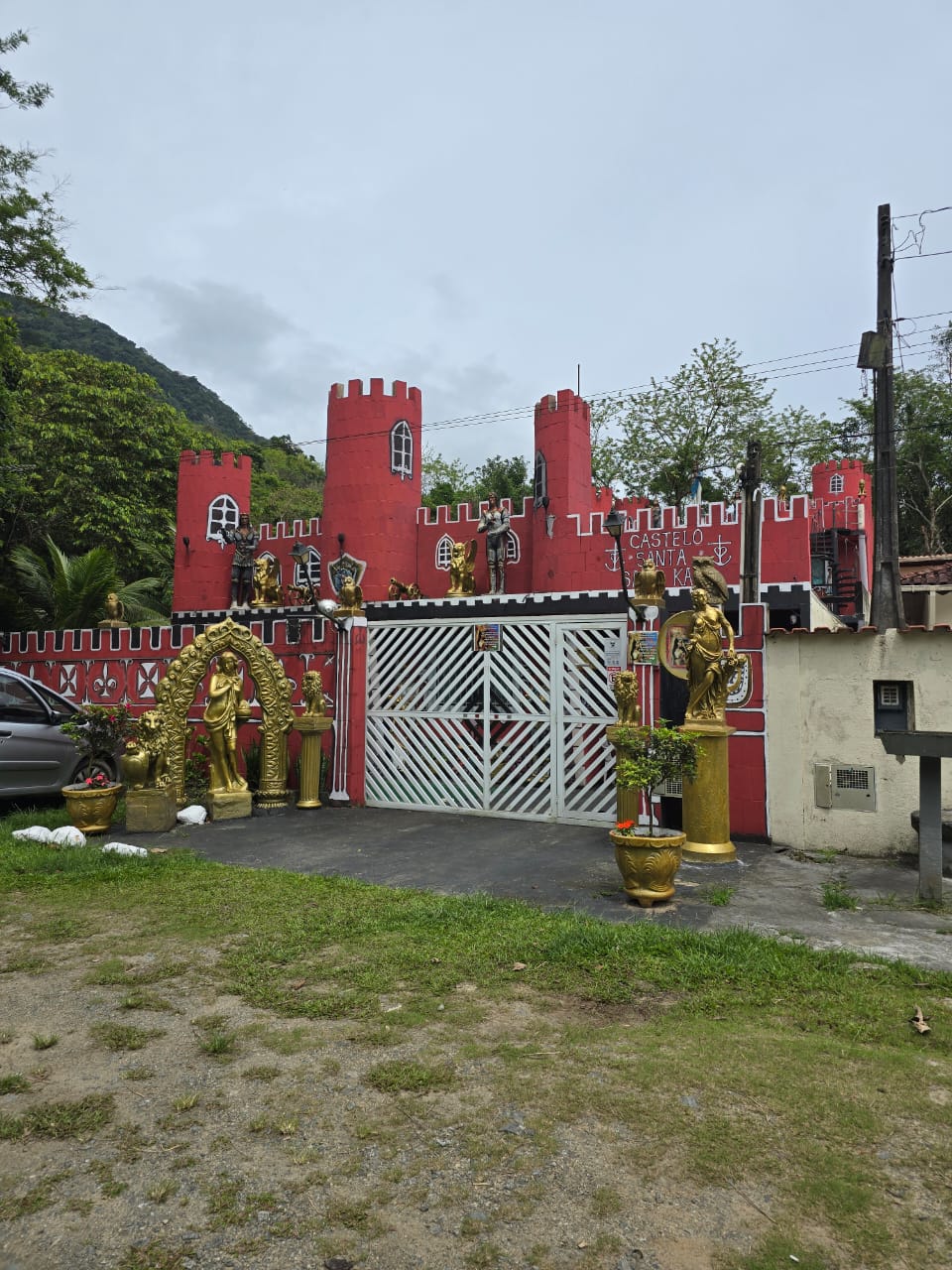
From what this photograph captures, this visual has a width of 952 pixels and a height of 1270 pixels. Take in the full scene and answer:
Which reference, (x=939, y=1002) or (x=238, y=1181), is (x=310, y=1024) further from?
(x=939, y=1002)

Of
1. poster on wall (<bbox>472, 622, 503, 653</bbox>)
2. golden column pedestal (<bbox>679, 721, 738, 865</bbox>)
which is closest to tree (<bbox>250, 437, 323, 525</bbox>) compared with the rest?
poster on wall (<bbox>472, 622, 503, 653</bbox>)

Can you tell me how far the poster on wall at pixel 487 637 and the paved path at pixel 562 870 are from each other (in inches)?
86.9

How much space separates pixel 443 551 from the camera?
20156 millimetres

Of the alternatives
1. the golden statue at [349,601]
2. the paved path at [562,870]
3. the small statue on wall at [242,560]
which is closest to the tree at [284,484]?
the small statue on wall at [242,560]

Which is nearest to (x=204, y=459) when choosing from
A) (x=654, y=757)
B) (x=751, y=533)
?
(x=751, y=533)

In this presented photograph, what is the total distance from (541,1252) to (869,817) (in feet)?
22.1

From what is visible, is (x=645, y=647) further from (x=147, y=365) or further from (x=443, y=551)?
(x=147, y=365)

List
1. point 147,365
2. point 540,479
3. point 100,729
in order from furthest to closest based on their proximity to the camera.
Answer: point 147,365
point 540,479
point 100,729

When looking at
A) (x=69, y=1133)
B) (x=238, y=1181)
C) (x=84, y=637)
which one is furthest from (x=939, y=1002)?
(x=84, y=637)

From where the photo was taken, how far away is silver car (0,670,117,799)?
30.9 feet

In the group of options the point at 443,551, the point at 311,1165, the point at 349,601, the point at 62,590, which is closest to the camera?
the point at 311,1165

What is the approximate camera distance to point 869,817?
25.7ft

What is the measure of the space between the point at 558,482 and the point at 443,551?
139 inches

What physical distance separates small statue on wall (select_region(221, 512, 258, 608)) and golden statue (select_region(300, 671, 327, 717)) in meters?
10.6
